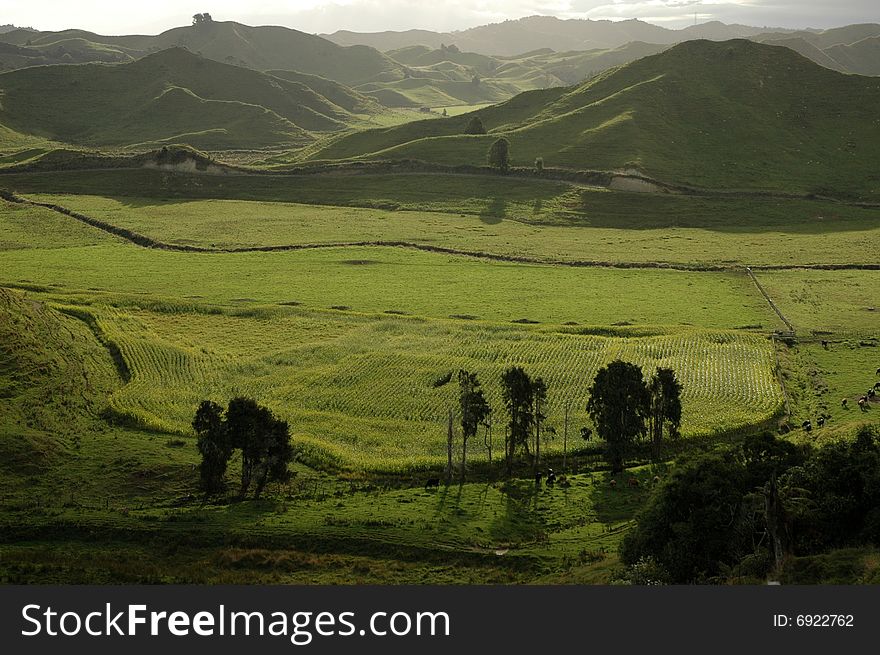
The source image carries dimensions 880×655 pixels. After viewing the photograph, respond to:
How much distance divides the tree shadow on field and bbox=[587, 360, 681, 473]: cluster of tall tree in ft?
286

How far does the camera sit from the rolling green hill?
163m

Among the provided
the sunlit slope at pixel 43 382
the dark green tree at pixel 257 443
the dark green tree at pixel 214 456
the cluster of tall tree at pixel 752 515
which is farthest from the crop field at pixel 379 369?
the cluster of tall tree at pixel 752 515

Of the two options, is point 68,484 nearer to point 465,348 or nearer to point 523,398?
point 523,398

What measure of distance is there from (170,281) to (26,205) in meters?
60.0

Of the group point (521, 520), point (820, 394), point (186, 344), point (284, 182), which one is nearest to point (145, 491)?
point (521, 520)

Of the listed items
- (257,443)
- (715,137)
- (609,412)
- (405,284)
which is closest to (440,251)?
(405,284)

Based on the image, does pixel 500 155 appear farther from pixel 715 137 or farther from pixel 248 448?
pixel 248 448

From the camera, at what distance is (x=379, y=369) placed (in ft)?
231

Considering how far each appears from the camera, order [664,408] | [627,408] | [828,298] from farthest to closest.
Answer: [828,298], [664,408], [627,408]

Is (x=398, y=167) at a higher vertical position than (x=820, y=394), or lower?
higher

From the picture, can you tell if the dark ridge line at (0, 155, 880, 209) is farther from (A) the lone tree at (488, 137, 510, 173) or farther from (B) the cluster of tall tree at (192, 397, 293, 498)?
(B) the cluster of tall tree at (192, 397, 293, 498)

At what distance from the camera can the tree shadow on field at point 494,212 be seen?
142 metres

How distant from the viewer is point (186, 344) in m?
77.4

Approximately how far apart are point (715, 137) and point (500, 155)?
4518 cm
